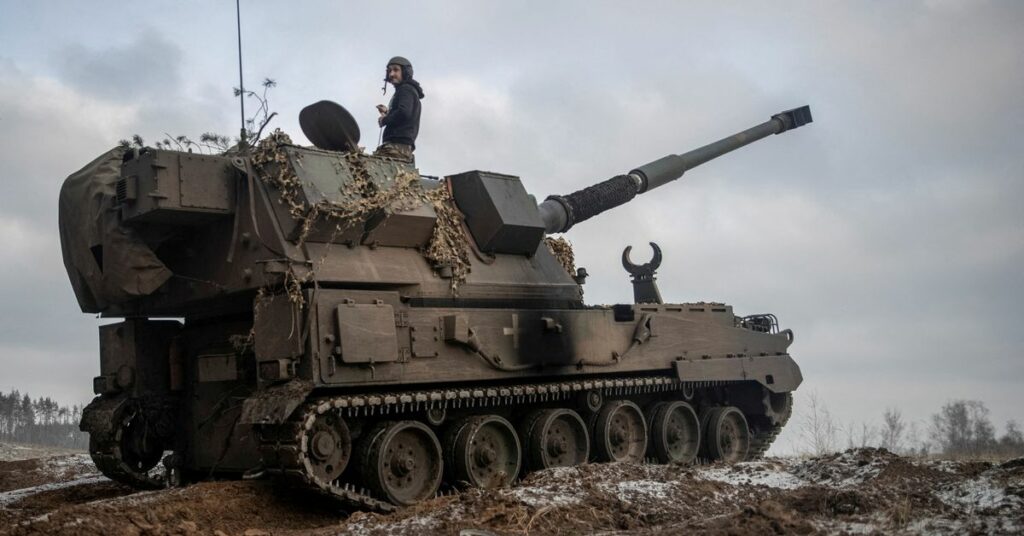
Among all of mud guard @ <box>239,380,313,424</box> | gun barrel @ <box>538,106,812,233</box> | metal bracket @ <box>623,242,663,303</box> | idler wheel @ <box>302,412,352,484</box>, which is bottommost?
idler wheel @ <box>302,412,352,484</box>

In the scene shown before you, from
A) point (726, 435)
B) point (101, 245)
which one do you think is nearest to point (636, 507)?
point (726, 435)

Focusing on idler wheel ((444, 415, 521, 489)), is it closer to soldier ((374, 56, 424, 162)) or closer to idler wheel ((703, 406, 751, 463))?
soldier ((374, 56, 424, 162))

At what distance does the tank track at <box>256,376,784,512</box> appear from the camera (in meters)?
10.3

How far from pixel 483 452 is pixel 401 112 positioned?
467 centimetres

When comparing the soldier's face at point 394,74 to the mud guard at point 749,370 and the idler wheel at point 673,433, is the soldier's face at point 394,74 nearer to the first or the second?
the mud guard at point 749,370

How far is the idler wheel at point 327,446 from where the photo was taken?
10531 mm

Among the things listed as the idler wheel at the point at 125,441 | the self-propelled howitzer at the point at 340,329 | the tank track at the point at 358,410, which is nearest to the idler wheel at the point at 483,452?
the self-propelled howitzer at the point at 340,329

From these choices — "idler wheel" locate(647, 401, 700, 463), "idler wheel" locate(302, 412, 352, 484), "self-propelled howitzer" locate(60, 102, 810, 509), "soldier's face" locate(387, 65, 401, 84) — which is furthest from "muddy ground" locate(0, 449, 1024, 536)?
"soldier's face" locate(387, 65, 401, 84)

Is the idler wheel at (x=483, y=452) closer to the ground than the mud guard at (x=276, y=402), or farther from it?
closer to the ground

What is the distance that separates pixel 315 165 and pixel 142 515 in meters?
4.27

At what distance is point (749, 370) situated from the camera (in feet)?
55.5

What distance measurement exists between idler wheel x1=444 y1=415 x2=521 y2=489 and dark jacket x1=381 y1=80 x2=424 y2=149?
13.0 feet

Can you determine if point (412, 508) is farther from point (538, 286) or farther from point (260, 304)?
point (538, 286)

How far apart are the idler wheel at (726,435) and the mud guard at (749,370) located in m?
0.66
